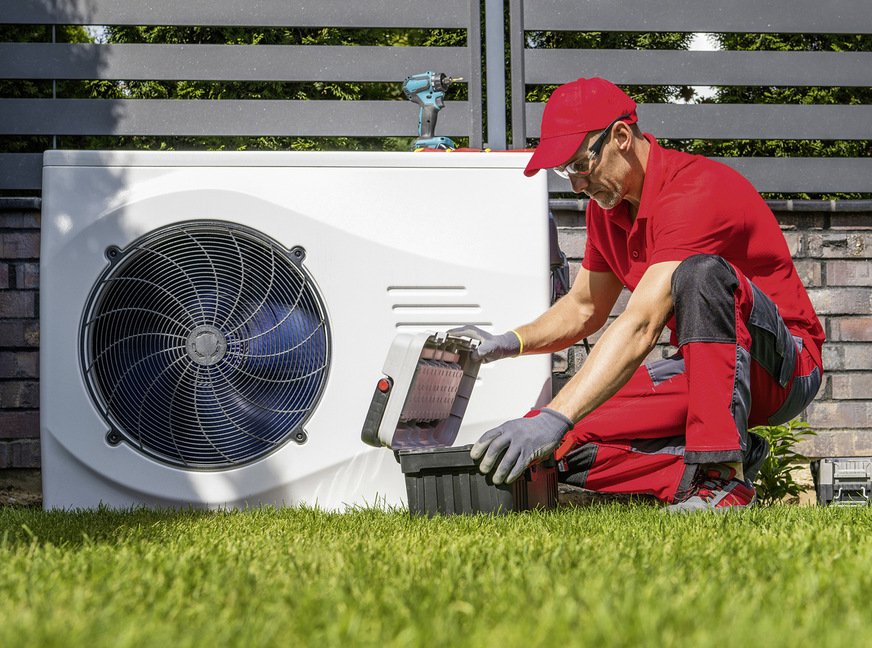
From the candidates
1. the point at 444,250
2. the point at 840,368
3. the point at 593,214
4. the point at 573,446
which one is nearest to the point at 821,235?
the point at 840,368

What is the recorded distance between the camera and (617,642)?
72 cm

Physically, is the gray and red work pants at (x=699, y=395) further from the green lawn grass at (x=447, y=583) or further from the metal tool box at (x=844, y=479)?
the metal tool box at (x=844, y=479)

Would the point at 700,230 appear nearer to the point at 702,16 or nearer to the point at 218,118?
the point at 702,16

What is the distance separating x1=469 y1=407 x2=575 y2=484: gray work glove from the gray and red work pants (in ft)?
0.97

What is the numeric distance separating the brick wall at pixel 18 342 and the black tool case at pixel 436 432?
1.61 m

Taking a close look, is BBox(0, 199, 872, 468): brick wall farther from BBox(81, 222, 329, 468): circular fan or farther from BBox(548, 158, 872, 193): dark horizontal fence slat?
BBox(81, 222, 329, 468): circular fan

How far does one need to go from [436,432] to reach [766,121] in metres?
2.04

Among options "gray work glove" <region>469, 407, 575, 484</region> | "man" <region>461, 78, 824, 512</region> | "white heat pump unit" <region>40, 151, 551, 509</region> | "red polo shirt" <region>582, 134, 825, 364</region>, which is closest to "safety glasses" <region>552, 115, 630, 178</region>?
"man" <region>461, 78, 824, 512</region>

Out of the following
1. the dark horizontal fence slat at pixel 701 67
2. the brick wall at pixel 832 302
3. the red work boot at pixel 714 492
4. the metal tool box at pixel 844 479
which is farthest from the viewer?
the dark horizontal fence slat at pixel 701 67

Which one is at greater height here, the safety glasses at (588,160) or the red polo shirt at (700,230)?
the safety glasses at (588,160)

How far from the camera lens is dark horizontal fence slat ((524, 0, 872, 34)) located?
314 cm

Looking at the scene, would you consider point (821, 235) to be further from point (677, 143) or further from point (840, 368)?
point (677, 143)

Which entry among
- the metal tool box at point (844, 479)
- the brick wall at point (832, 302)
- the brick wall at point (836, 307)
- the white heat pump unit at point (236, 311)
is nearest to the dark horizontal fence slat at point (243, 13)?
the brick wall at point (832, 302)

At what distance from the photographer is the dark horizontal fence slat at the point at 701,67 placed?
3113mm
